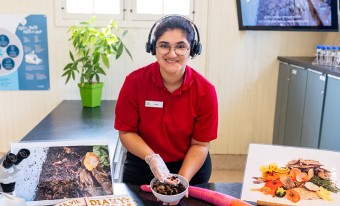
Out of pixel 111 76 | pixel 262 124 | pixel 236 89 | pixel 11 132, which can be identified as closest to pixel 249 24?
pixel 236 89

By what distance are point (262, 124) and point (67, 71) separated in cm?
179

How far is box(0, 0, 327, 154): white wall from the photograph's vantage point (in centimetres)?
301

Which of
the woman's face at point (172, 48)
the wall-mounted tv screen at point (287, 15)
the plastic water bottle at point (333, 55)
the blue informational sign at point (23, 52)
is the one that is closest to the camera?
the woman's face at point (172, 48)

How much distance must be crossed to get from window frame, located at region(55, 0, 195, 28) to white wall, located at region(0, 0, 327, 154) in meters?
0.05

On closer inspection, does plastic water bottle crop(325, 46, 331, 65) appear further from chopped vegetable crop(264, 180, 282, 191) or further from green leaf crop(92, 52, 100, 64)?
chopped vegetable crop(264, 180, 282, 191)

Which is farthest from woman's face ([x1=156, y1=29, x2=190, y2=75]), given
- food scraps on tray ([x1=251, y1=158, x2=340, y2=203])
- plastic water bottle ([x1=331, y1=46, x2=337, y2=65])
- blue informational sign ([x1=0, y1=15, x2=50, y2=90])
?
blue informational sign ([x1=0, y1=15, x2=50, y2=90])

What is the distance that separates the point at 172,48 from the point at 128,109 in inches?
12.8

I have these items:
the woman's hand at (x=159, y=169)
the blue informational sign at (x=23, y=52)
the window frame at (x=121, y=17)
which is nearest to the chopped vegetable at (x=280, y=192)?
the woman's hand at (x=159, y=169)

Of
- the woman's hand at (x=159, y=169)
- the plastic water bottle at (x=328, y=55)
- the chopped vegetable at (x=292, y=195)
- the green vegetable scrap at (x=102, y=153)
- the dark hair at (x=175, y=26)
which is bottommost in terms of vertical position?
the chopped vegetable at (x=292, y=195)

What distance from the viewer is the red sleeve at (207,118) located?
1.46 m

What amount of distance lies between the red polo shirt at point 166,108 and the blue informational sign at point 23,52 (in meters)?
1.77

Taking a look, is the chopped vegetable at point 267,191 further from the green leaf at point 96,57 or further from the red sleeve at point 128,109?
the green leaf at point 96,57

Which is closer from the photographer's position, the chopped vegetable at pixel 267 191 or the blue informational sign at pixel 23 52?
the chopped vegetable at pixel 267 191

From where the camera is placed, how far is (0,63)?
2957 mm
